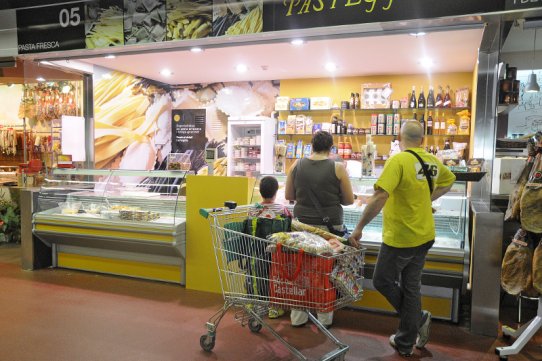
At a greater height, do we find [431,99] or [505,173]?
[431,99]

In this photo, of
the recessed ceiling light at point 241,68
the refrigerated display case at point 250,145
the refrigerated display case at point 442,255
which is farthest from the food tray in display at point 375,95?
the refrigerated display case at point 442,255

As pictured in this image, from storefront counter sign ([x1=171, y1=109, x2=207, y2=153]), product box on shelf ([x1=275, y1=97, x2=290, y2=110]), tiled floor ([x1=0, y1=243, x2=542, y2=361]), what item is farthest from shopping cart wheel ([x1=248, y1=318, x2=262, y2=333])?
storefront counter sign ([x1=171, y1=109, x2=207, y2=153])

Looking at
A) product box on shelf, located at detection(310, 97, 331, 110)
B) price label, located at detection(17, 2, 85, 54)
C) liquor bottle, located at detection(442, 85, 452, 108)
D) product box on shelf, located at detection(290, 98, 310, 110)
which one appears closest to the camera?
price label, located at detection(17, 2, 85, 54)

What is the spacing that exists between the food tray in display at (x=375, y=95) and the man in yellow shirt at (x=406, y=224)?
4.56 meters

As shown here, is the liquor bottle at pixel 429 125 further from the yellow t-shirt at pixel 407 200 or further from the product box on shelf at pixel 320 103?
the yellow t-shirt at pixel 407 200

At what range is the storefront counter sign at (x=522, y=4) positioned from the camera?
3324mm

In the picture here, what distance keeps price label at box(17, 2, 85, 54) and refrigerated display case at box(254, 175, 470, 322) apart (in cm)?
359

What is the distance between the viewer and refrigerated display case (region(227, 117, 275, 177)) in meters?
8.48

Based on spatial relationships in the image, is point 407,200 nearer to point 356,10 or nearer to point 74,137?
point 356,10

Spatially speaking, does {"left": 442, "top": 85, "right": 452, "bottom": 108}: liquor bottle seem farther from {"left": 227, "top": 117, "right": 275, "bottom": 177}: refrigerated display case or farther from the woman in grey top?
the woman in grey top

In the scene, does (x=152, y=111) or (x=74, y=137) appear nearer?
(x=74, y=137)

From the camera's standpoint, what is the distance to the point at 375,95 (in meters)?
7.84

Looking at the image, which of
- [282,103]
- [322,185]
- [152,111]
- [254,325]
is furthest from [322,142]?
[152,111]

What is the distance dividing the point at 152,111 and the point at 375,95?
176 inches
